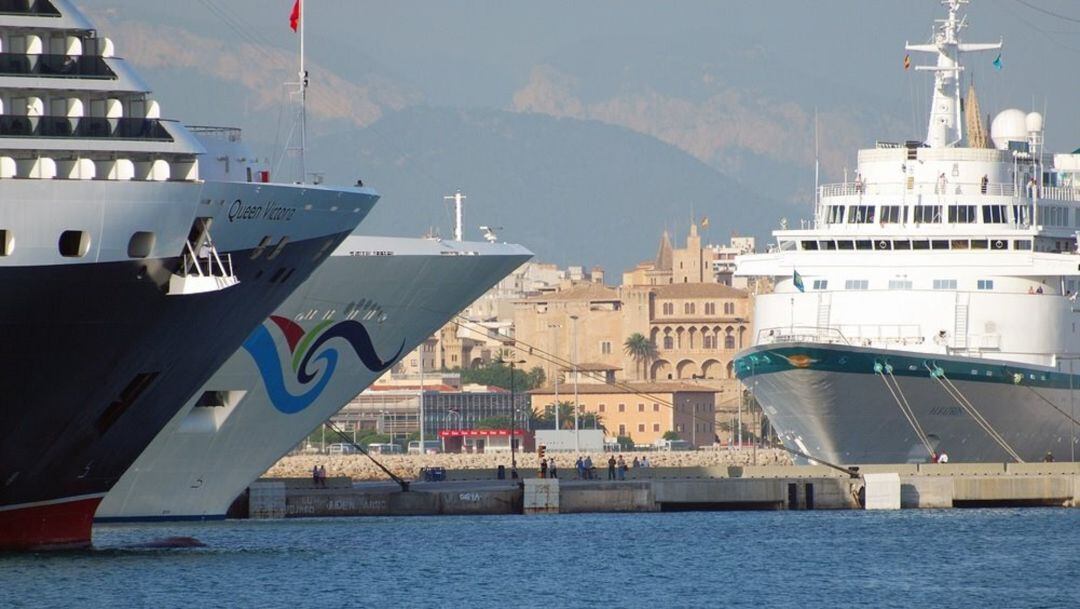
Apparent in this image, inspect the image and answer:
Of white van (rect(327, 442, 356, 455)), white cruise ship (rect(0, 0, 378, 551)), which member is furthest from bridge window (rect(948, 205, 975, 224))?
white van (rect(327, 442, 356, 455))

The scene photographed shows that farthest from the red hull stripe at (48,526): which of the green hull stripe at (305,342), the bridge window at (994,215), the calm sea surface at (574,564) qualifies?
the bridge window at (994,215)

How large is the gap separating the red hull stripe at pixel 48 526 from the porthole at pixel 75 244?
524cm

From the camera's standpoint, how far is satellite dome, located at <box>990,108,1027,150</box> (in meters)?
72.1

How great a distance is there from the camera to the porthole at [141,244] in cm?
3459

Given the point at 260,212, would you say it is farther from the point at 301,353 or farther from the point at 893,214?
the point at 893,214

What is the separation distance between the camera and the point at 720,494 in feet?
182

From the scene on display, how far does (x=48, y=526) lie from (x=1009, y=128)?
42993mm

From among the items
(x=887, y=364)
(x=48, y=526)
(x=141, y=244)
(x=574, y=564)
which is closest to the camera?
(x=141, y=244)

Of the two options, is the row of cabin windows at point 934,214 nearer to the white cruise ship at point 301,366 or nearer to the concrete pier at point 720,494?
the concrete pier at point 720,494

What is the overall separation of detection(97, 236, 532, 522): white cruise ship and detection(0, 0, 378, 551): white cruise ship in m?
6.08

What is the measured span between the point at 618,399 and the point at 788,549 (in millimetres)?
139723

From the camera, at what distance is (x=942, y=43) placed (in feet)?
231

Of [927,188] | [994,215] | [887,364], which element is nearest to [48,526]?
[887,364]

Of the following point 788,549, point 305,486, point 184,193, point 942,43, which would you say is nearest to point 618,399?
point 942,43
